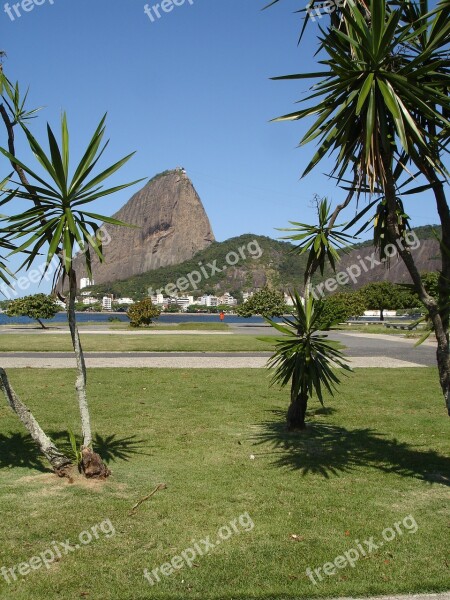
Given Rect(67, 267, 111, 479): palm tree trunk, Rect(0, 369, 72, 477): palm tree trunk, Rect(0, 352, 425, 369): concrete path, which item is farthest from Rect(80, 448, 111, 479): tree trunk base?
Rect(0, 352, 425, 369): concrete path

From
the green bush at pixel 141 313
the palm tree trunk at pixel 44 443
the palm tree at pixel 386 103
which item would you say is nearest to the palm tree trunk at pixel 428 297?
the palm tree at pixel 386 103

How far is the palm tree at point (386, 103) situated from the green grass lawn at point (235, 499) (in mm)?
1899

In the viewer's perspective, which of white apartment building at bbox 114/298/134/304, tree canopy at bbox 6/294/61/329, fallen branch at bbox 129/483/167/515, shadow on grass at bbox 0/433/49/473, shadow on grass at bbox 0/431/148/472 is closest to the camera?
fallen branch at bbox 129/483/167/515

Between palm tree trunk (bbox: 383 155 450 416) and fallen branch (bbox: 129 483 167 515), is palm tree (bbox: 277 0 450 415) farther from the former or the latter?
fallen branch (bbox: 129 483 167 515)

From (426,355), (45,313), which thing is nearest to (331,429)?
(426,355)

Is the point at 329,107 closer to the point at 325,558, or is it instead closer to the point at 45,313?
the point at 325,558

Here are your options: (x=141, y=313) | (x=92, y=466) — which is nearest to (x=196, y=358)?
(x=92, y=466)

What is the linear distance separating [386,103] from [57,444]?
6.77 metres

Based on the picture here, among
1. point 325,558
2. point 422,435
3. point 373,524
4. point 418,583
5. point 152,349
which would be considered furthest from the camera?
point 152,349

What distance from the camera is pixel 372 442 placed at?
29.9 feet

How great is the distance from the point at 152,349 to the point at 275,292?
110ft

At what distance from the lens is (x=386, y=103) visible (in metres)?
5.39

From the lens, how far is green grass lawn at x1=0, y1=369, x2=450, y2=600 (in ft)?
14.8

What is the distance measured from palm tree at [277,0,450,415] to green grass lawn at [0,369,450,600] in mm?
1899
